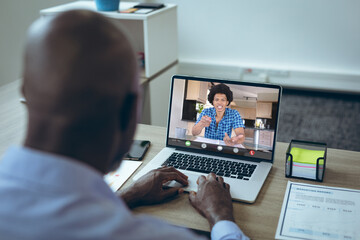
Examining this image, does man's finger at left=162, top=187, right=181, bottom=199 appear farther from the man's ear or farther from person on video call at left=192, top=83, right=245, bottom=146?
the man's ear

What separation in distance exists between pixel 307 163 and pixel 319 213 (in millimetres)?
218

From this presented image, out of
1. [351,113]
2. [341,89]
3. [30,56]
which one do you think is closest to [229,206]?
[30,56]

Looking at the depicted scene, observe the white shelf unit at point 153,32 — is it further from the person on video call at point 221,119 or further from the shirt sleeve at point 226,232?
the shirt sleeve at point 226,232

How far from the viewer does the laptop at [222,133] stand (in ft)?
4.58

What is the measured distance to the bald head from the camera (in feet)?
2.05

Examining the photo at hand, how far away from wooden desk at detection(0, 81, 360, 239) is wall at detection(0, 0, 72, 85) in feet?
Result: 5.15

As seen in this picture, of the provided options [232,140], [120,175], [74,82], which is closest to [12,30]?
[120,175]

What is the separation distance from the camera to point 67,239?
57 cm

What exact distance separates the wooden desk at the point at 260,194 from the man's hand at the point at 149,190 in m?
0.02

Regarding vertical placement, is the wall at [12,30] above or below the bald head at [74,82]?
below

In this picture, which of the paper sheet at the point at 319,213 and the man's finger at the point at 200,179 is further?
the man's finger at the point at 200,179

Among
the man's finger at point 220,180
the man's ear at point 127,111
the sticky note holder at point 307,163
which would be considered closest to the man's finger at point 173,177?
the man's finger at point 220,180

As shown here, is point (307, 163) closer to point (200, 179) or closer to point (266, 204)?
point (266, 204)

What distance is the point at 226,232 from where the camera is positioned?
1.05 m
